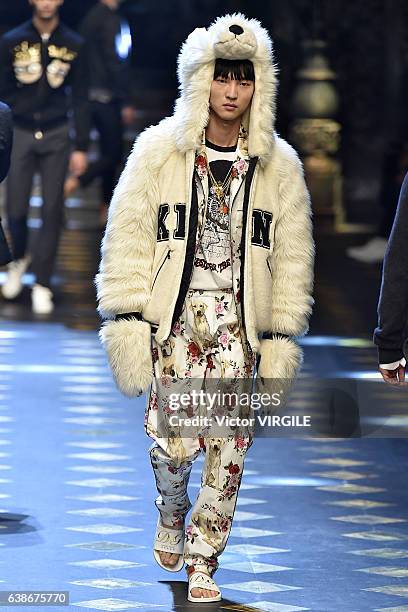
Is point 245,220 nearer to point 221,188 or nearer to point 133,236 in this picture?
point 221,188

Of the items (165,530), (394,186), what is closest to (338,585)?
(165,530)

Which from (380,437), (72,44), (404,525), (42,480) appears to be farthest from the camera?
(72,44)

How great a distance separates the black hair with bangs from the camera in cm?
598

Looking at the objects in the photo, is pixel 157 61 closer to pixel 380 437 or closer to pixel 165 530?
pixel 380 437

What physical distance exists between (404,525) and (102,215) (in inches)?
429

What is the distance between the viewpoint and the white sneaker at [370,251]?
15805mm

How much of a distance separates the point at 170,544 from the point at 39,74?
234 inches

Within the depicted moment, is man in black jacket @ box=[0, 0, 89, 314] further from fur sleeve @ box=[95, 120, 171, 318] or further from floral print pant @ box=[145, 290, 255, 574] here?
floral print pant @ box=[145, 290, 255, 574]

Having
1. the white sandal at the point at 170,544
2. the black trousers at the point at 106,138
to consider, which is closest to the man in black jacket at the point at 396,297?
the white sandal at the point at 170,544

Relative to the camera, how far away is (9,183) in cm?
1195

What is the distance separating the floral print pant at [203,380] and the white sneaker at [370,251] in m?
9.72

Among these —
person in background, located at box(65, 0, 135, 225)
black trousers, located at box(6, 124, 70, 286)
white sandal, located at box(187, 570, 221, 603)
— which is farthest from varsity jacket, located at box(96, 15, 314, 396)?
person in background, located at box(65, 0, 135, 225)

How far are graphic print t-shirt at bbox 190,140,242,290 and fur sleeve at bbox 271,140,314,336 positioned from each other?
0.17 m

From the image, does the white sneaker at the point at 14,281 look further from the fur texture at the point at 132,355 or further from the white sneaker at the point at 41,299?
the fur texture at the point at 132,355
